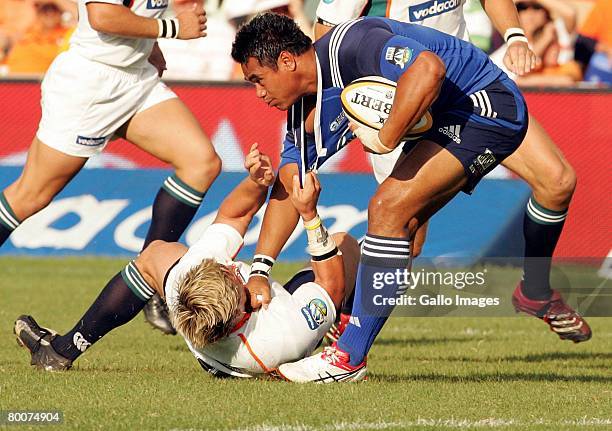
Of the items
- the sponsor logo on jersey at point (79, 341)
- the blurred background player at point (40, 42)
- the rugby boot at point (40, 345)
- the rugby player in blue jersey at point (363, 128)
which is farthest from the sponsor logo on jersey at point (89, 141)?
the blurred background player at point (40, 42)

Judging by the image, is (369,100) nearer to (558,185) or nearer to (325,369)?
(325,369)

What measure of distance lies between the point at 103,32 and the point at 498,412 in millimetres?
3701

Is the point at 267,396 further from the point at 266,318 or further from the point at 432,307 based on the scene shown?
the point at 432,307

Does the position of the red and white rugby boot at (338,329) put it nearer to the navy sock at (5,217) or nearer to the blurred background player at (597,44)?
the navy sock at (5,217)

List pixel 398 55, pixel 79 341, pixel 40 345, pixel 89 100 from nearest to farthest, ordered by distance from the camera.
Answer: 1. pixel 398 55
2. pixel 79 341
3. pixel 40 345
4. pixel 89 100

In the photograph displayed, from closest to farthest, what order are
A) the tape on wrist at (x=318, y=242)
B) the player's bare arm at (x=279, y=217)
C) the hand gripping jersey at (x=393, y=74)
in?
the hand gripping jersey at (x=393, y=74), the tape on wrist at (x=318, y=242), the player's bare arm at (x=279, y=217)

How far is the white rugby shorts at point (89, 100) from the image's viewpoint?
25.7 feet

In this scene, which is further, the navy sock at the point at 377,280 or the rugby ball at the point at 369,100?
the navy sock at the point at 377,280

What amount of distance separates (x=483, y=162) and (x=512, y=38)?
3.75 feet

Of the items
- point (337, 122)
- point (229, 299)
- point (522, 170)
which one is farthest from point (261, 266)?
point (522, 170)

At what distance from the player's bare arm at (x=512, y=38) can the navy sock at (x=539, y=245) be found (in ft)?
3.52

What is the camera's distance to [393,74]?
5.61 meters

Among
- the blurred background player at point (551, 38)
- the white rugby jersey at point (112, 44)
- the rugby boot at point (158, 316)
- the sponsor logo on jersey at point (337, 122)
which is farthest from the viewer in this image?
the blurred background player at point (551, 38)

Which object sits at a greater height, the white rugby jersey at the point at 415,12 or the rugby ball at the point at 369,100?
the rugby ball at the point at 369,100
